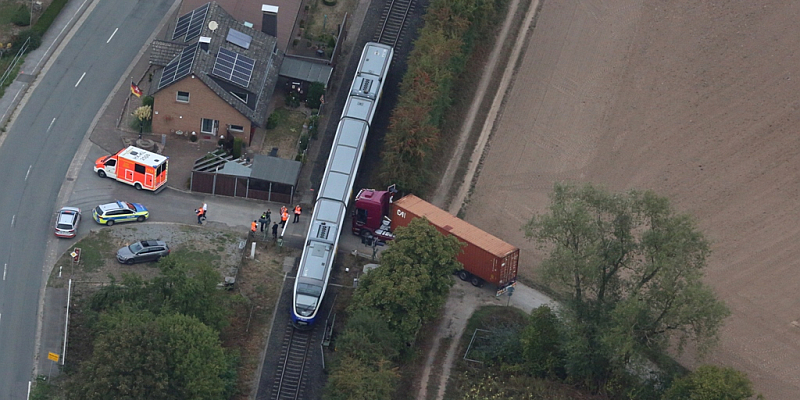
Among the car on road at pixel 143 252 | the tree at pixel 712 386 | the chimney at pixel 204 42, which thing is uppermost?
the chimney at pixel 204 42

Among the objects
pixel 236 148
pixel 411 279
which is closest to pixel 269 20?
pixel 236 148

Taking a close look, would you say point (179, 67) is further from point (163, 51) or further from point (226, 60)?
point (163, 51)

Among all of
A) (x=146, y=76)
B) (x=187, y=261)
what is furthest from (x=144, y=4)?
(x=187, y=261)

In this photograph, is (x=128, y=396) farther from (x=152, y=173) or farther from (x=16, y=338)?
(x=152, y=173)

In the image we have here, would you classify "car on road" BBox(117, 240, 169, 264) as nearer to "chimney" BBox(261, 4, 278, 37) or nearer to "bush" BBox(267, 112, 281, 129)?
"bush" BBox(267, 112, 281, 129)

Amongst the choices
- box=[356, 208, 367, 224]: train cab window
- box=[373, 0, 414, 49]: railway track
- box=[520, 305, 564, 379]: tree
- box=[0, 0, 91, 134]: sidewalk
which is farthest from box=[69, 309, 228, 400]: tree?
box=[373, 0, 414, 49]: railway track

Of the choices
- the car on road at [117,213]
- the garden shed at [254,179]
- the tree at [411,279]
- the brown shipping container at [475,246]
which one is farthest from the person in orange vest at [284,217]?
the tree at [411,279]

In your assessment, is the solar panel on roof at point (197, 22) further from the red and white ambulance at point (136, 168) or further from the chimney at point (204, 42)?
the red and white ambulance at point (136, 168)
